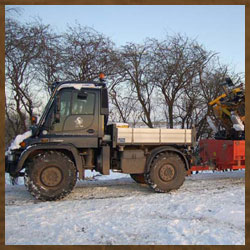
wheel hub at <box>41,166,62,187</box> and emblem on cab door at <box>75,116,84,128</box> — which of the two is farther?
emblem on cab door at <box>75,116,84,128</box>

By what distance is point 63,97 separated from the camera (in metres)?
5.62

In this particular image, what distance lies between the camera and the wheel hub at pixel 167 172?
6.09 meters

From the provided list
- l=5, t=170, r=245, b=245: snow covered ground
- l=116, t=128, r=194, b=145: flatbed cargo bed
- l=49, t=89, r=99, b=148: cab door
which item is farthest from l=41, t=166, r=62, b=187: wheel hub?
l=116, t=128, r=194, b=145: flatbed cargo bed

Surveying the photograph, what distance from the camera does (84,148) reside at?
5867 millimetres

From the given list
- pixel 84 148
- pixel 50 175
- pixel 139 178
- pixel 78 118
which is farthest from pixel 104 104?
pixel 139 178

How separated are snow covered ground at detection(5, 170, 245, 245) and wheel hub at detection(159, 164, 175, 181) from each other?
37 centimetres

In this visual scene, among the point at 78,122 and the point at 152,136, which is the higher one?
the point at 78,122

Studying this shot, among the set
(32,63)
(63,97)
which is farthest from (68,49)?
(63,97)

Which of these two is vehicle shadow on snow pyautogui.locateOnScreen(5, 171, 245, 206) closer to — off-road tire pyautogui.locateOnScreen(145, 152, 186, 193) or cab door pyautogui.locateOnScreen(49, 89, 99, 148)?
off-road tire pyautogui.locateOnScreen(145, 152, 186, 193)

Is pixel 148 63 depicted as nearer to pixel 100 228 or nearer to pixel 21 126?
pixel 21 126

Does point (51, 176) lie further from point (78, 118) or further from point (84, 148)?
point (78, 118)

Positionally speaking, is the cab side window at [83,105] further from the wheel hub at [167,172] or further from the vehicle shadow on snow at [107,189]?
the wheel hub at [167,172]

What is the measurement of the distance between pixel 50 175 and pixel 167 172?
8.65 feet

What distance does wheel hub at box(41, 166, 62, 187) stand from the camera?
536 cm
